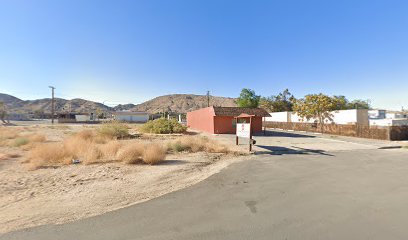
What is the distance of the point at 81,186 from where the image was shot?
6996 millimetres

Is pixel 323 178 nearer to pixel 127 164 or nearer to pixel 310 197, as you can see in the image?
pixel 310 197

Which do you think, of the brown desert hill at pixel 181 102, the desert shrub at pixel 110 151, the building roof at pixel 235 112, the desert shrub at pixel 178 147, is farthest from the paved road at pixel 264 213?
the brown desert hill at pixel 181 102

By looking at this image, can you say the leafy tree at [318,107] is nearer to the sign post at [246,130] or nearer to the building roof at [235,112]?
the building roof at [235,112]

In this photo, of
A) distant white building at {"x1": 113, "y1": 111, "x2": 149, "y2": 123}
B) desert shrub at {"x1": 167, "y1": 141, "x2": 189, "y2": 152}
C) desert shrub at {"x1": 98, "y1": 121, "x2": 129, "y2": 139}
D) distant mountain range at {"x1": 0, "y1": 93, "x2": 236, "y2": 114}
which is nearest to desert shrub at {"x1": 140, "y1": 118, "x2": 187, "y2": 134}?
desert shrub at {"x1": 98, "y1": 121, "x2": 129, "y2": 139}

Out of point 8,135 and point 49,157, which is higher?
point 8,135

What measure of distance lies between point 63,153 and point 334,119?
3525 cm

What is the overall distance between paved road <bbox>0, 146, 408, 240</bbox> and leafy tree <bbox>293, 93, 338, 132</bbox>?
29284mm

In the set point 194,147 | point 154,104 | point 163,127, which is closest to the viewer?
point 194,147

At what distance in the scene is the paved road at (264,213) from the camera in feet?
12.9

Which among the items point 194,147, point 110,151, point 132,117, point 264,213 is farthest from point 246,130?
point 132,117

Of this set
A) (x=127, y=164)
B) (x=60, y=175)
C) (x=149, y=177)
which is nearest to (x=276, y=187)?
(x=149, y=177)

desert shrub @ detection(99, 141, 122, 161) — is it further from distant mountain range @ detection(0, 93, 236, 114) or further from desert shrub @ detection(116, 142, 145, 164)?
distant mountain range @ detection(0, 93, 236, 114)

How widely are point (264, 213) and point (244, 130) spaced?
1067 cm

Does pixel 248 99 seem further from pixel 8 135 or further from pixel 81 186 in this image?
pixel 81 186
